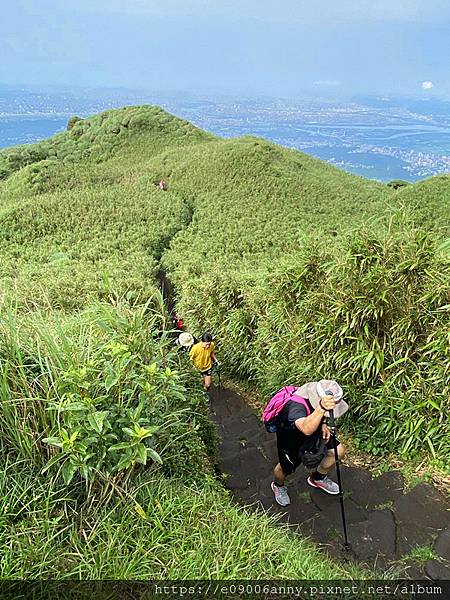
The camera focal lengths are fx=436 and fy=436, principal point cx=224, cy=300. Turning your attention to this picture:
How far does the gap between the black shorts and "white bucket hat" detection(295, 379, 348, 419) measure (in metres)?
0.31

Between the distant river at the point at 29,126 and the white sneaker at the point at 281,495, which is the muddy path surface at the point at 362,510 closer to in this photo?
the white sneaker at the point at 281,495

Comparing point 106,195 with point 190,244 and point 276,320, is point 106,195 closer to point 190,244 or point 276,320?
point 190,244

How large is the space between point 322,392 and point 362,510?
1.22m

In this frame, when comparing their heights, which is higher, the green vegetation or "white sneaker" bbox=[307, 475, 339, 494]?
the green vegetation

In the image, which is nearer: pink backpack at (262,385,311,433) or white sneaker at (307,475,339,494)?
pink backpack at (262,385,311,433)

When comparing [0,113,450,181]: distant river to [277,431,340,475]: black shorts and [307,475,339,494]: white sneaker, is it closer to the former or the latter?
[307,475,339,494]: white sneaker

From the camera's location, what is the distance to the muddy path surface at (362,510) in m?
3.23

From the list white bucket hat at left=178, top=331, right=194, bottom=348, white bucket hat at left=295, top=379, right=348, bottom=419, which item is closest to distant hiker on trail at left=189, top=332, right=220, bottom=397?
white bucket hat at left=178, top=331, right=194, bottom=348

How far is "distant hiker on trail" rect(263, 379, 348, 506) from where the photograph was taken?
3.34m

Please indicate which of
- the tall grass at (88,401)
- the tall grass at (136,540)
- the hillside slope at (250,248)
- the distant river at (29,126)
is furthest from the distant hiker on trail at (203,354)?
the distant river at (29,126)

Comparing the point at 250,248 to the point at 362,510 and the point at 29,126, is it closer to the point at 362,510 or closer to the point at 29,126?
the point at 362,510

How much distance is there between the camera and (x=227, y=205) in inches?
687

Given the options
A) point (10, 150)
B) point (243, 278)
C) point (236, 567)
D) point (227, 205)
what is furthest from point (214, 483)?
point (10, 150)

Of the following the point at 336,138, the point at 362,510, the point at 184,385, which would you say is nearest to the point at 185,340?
the point at 184,385
